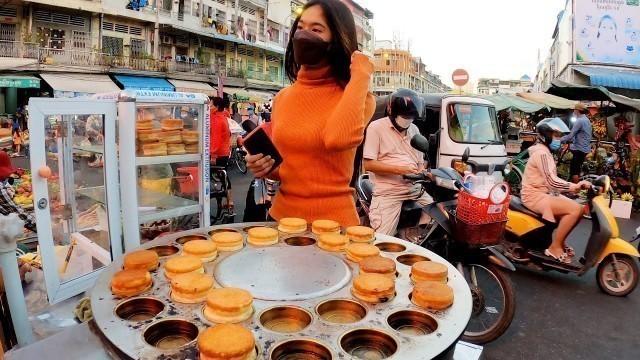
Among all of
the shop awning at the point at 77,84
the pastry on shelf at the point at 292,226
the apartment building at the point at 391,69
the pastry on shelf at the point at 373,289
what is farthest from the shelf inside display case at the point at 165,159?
the apartment building at the point at 391,69

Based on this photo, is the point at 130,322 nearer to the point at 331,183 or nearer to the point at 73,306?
the point at 331,183

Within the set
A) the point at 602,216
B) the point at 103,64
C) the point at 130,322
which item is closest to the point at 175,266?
the point at 130,322

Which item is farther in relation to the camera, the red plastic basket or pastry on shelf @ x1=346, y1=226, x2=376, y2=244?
the red plastic basket

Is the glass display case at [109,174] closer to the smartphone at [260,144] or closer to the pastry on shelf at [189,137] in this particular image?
the pastry on shelf at [189,137]

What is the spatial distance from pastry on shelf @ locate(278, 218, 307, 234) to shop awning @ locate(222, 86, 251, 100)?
1210 inches

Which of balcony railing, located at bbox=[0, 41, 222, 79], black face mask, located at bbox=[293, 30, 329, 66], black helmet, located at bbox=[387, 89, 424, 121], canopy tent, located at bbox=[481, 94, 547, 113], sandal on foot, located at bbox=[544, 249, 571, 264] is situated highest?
balcony railing, located at bbox=[0, 41, 222, 79]

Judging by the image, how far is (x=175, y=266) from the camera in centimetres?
148

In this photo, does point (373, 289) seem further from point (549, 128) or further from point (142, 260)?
point (549, 128)

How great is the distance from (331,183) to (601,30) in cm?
2434

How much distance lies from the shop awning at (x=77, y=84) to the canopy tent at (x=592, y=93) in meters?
20.2

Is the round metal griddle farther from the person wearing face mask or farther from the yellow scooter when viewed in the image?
the yellow scooter

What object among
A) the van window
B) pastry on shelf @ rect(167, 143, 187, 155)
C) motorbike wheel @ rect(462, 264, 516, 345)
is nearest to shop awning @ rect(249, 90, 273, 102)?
the van window

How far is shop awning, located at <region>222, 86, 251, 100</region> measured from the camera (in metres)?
32.1

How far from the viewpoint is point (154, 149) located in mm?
3523
